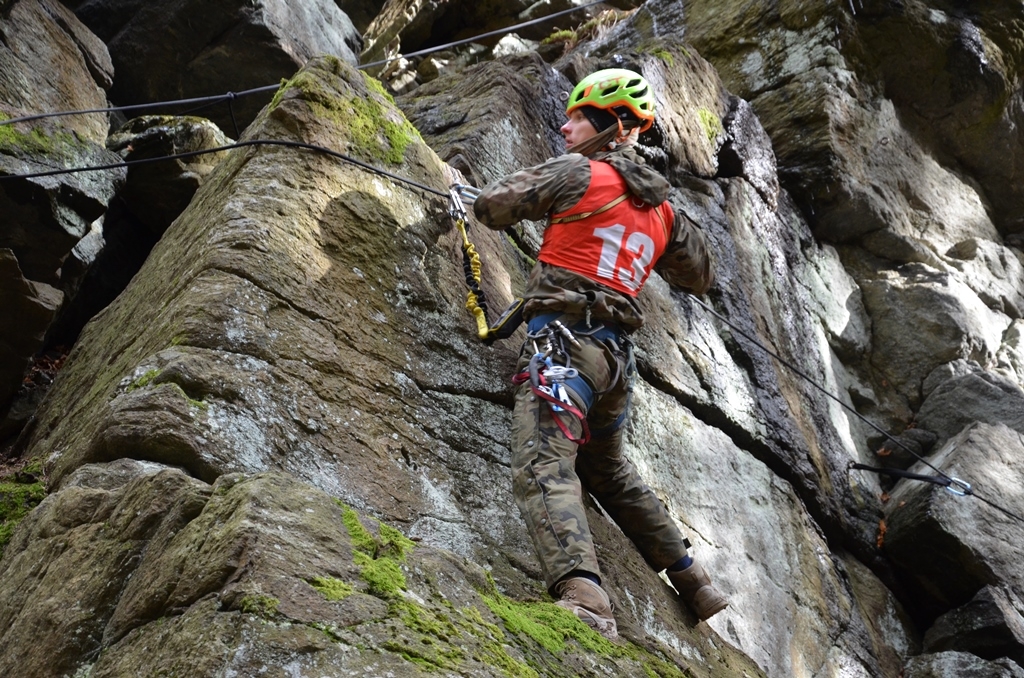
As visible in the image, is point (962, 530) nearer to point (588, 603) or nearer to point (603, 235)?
point (603, 235)

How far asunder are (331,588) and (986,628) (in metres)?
5.45

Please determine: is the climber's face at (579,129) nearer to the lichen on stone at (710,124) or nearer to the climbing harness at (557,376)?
the climbing harness at (557,376)

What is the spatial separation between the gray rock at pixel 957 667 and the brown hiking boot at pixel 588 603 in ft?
11.5

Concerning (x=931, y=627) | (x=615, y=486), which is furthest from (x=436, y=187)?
(x=931, y=627)

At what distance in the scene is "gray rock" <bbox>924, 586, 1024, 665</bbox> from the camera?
20.6ft

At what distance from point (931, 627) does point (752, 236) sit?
3.71 meters

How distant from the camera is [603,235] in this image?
4.75 m

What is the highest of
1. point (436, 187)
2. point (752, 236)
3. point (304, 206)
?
point (752, 236)

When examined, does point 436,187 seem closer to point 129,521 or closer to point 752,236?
point 129,521

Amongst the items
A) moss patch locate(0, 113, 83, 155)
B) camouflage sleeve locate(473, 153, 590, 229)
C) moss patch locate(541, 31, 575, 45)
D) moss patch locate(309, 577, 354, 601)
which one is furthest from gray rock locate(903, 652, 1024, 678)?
moss patch locate(541, 31, 575, 45)

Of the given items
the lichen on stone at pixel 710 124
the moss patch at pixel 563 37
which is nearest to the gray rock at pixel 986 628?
the lichen on stone at pixel 710 124

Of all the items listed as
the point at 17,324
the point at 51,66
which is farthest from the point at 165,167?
the point at 17,324

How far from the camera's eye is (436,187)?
18.1 feet

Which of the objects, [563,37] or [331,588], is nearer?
[331,588]
